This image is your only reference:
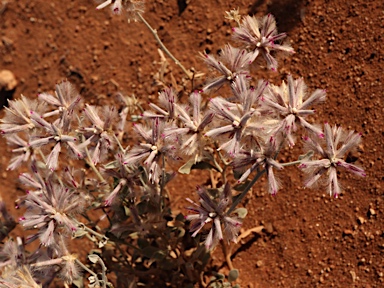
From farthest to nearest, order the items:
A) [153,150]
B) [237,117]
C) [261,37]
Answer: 1. [261,37]
2. [153,150]
3. [237,117]

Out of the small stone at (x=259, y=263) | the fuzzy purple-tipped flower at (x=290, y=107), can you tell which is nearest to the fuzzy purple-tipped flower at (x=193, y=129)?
the fuzzy purple-tipped flower at (x=290, y=107)

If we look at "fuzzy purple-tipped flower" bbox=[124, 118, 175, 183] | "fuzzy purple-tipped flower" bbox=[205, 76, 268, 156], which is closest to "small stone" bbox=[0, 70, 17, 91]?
"fuzzy purple-tipped flower" bbox=[124, 118, 175, 183]

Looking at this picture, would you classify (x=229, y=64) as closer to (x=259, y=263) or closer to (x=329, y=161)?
(x=329, y=161)

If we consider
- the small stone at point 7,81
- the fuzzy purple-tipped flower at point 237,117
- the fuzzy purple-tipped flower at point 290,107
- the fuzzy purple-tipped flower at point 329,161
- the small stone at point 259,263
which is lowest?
the small stone at point 259,263

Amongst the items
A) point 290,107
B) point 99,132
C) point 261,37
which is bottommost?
point 290,107

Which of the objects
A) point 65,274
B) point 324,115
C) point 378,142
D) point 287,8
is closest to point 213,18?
point 287,8

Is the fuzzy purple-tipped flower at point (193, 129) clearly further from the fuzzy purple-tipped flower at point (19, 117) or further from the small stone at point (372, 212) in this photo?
the small stone at point (372, 212)

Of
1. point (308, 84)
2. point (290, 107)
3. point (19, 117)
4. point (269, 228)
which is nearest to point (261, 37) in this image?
point (290, 107)

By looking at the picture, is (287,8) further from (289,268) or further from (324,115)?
(289,268)
